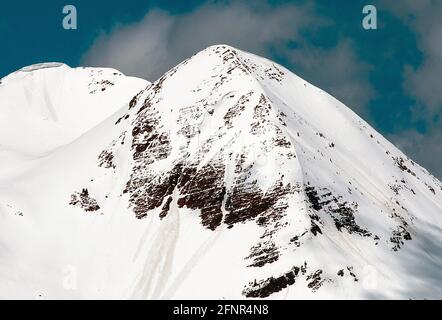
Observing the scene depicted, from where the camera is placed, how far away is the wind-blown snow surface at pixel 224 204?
11981cm

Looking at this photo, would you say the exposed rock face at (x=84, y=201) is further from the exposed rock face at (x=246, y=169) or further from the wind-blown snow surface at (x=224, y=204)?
the exposed rock face at (x=246, y=169)

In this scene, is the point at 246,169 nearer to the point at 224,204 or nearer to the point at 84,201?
the point at 224,204

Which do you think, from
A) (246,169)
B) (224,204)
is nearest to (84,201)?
(224,204)

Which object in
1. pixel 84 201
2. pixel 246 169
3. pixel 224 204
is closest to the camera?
pixel 224 204

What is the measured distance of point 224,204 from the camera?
133750 millimetres

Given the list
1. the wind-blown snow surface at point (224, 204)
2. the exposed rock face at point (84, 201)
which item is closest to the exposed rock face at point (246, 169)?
the wind-blown snow surface at point (224, 204)

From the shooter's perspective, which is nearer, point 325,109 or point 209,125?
point 209,125
